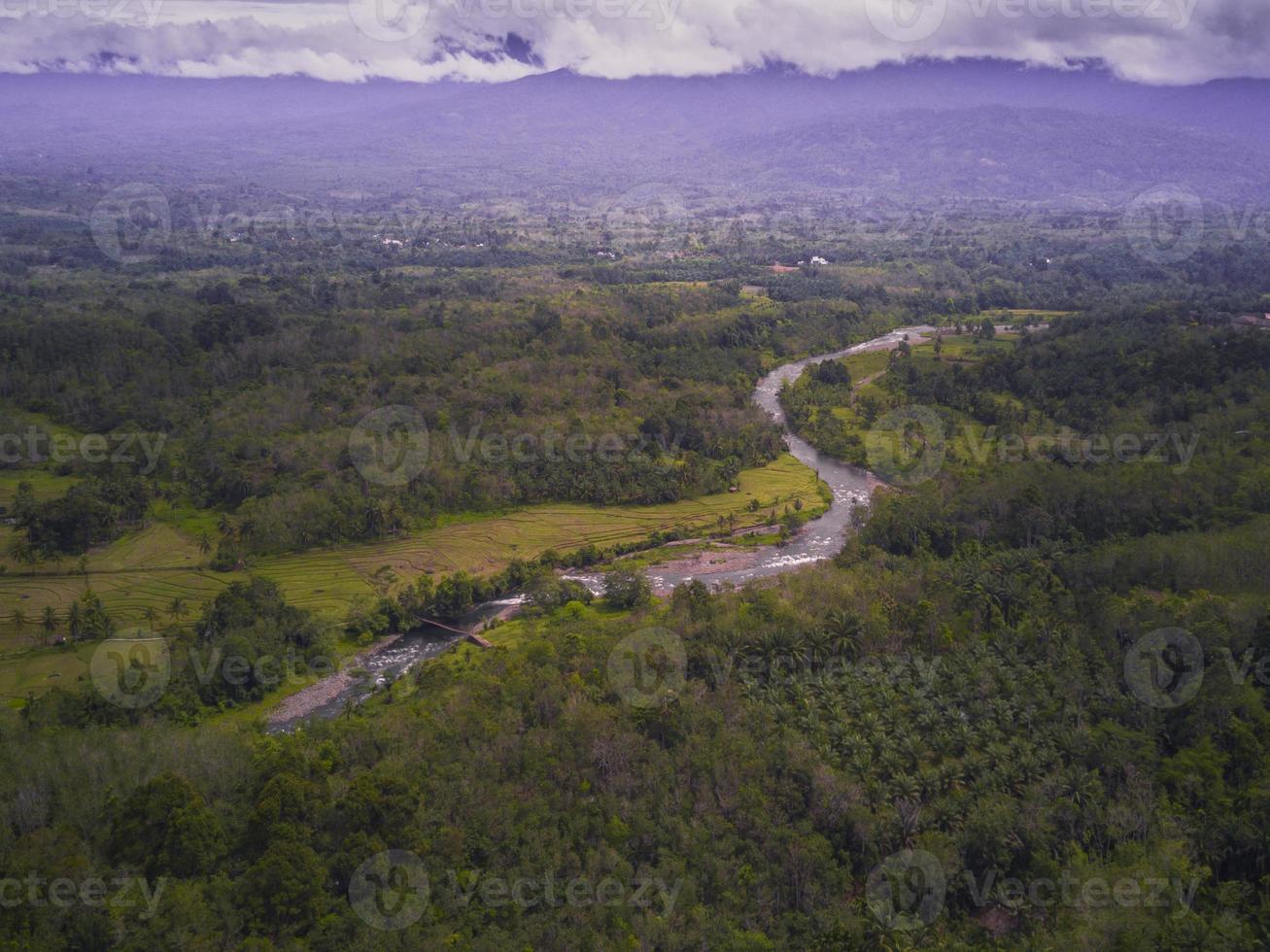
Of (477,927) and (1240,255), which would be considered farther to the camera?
(1240,255)

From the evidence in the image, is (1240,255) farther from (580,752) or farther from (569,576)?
(580,752)

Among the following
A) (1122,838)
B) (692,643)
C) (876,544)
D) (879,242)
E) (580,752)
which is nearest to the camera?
(1122,838)

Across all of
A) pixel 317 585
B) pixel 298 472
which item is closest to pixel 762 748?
pixel 317 585
